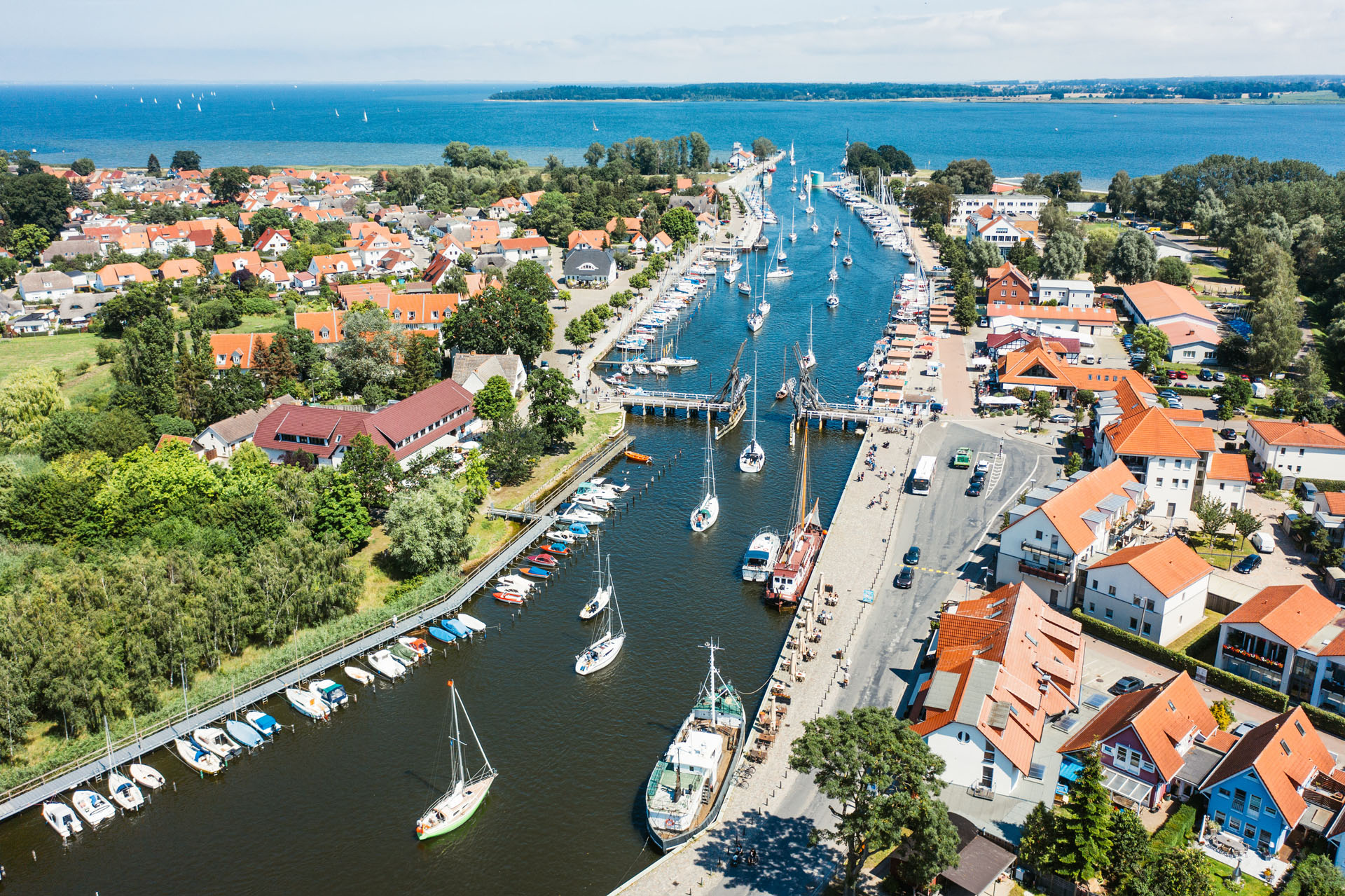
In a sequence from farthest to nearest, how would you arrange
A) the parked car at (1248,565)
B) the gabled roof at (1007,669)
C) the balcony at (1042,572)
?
1. the parked car at (1248,565)
2. the balcony at (1042,572)
3. the gabled roof at (1007,669)

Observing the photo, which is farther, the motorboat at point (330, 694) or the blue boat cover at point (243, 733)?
the motorboat at point (330, 694)

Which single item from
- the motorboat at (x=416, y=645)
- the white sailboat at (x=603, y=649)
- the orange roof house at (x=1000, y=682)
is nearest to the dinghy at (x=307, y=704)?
the motorboat at (x=416, y=645)

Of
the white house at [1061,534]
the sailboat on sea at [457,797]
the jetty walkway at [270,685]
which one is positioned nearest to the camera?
the sailboat on sea at [457,797]

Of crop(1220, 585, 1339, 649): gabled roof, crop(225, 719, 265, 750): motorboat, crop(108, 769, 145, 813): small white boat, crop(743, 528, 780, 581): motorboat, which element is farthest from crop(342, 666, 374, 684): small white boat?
crop(1220, 585, 1339, 649): gabled roof

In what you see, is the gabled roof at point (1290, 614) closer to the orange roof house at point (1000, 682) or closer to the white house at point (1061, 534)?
the orange roof house at point (1000, 682)

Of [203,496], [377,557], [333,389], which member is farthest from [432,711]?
[333,389]

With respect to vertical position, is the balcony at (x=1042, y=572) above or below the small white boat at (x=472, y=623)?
above

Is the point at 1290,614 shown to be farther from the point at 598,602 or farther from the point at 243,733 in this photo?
the point at 243,733

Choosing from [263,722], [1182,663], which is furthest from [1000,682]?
[263,722]

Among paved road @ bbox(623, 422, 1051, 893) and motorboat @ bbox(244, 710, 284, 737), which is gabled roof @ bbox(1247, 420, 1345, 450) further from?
motorboat @ bbox(244, 710, 284, 737)
